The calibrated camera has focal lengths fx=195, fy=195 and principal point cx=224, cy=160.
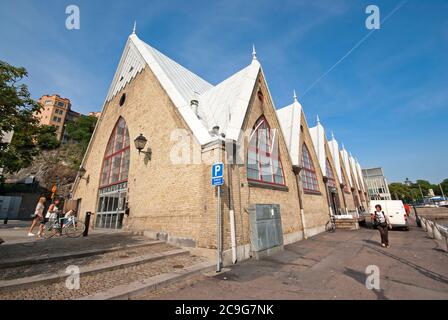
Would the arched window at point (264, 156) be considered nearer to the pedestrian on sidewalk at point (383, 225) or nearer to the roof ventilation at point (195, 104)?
the roof ventilation at point (195, 104)

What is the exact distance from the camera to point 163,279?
4.53 metres

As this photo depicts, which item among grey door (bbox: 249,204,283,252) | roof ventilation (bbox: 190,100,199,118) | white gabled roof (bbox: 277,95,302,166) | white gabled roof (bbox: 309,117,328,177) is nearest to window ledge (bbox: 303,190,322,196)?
white gabled roof (bbox: 277,95,302,166)

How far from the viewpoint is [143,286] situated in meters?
4.12

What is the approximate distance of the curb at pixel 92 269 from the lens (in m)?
3.81

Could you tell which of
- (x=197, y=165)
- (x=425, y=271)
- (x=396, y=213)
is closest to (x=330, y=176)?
(x=396, y=213)

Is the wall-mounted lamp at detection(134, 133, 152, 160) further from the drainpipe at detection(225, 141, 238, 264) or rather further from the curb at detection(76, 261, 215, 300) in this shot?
the curb at detection(76, 261, 215, 300)

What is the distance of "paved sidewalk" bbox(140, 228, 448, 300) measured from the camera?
4066 millimetres

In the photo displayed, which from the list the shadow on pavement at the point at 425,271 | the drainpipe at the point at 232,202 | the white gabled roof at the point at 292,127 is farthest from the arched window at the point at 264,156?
the shadow on pavement at the point at 425,271

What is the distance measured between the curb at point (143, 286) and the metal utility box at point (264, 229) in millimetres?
2603

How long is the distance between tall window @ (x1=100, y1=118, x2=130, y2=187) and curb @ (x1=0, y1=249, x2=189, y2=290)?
770 cm

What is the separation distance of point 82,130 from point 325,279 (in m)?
56.2

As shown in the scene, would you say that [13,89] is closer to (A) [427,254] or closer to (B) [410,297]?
(B) [410,297]

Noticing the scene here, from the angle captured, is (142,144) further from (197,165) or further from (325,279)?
(325,279)
